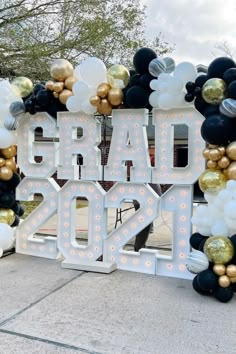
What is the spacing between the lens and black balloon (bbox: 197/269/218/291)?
355cm

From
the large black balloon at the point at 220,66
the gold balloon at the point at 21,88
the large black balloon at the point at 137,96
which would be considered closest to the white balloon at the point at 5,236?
the gold balloon at the point at 21,88

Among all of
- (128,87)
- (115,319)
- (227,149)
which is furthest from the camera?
(128,87)

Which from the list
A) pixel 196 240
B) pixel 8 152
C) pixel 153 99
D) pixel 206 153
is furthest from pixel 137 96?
pixel 8 152

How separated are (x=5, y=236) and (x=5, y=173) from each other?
78 centimetres

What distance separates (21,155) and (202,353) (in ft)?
10.9

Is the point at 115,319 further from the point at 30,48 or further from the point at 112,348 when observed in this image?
the point at 30,48

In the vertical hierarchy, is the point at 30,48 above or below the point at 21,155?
above

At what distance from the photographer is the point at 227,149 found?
370cm

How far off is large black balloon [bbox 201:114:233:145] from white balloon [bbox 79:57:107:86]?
1.39 metres

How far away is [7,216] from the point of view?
5.01m

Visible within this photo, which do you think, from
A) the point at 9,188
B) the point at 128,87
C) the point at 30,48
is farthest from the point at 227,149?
the point at 30,48

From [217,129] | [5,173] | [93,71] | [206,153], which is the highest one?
[93,71]

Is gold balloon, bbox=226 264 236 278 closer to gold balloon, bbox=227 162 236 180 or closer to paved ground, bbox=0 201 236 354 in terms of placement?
paved ground, bbox=0 201 236 354

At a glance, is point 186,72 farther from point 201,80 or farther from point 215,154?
point 215,154
